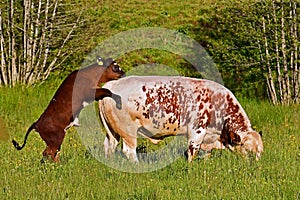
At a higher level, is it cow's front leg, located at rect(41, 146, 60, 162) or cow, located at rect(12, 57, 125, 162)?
cow, located at rect(12, 57, 125, 162)

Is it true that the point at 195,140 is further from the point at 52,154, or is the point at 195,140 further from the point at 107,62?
the point at 52,154

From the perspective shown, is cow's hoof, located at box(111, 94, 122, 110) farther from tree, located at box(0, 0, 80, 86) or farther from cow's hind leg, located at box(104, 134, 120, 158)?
tree, located at box(0, 0, 80, 86)

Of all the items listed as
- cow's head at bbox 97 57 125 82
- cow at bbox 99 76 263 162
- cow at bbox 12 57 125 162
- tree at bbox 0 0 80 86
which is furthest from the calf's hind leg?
tree at bbox 0 0 80 86

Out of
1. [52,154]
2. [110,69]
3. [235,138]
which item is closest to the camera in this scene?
[52,154]

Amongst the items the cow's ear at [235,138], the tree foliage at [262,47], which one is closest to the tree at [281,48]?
the tree foliage at [262,47]

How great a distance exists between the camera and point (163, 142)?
10047mm

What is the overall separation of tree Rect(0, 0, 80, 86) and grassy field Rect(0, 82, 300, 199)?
6.35 meters

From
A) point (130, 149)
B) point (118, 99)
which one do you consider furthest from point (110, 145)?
point (118, 99)

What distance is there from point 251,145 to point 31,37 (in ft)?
29.1

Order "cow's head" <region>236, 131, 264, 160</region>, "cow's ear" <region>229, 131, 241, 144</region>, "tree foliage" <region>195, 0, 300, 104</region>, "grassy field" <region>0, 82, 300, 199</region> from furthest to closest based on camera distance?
"tree foliage" <region>195, 0, 300, 104</region>, "cow's ear" <region>229, 131, 241, 144</region>, "cow's head" <region>236, 131, 264, 160</region>, "grassy field" <region>0, 82, 300, 199</region>

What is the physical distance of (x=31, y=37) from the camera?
1595cm

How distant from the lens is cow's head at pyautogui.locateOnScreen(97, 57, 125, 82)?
8453 mm

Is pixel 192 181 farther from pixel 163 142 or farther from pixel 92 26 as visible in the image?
pixel 92 26

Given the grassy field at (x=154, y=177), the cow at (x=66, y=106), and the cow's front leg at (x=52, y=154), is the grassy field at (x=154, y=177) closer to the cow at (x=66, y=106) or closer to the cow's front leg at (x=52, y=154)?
the cow's front leg at (x=52, y=154)
